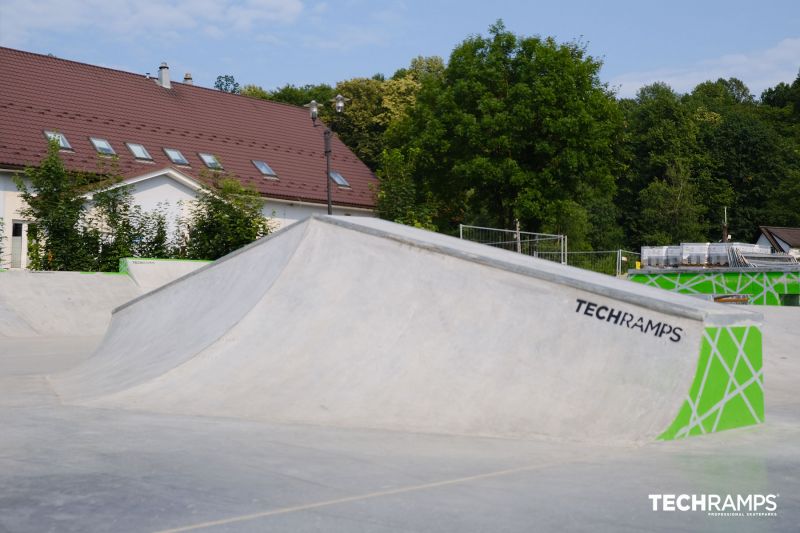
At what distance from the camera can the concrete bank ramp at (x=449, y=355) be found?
6.75 meters

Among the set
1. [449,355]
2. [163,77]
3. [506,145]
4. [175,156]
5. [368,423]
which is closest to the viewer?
[368,423]

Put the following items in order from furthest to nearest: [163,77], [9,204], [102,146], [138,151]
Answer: [163,77] < [138,151] < [102,146] < [9,204]

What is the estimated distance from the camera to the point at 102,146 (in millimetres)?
28906

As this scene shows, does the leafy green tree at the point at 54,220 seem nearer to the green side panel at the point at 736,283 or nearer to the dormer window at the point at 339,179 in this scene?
the dormer window at the point at 339,179

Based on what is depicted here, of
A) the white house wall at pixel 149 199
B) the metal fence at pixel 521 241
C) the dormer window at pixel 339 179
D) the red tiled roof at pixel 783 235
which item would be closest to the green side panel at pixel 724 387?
the white house wall at pixel 149 199

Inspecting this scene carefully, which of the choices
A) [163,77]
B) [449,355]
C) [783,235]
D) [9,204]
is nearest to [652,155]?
[783,235]

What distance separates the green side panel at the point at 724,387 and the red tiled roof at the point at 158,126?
2233 cm

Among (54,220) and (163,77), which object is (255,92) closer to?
(163,77)

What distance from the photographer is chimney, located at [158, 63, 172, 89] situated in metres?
34.5

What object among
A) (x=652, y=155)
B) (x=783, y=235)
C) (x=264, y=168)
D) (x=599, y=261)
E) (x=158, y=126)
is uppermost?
(x=652, y=155)

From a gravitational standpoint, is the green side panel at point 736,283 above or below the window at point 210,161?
below

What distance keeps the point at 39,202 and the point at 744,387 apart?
20.1 meters

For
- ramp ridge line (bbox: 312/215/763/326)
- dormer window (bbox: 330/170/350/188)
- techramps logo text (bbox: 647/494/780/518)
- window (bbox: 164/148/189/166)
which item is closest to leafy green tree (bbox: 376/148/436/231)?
dormer window (bbox: 330/170/350/188)

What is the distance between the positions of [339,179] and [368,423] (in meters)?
29.2
